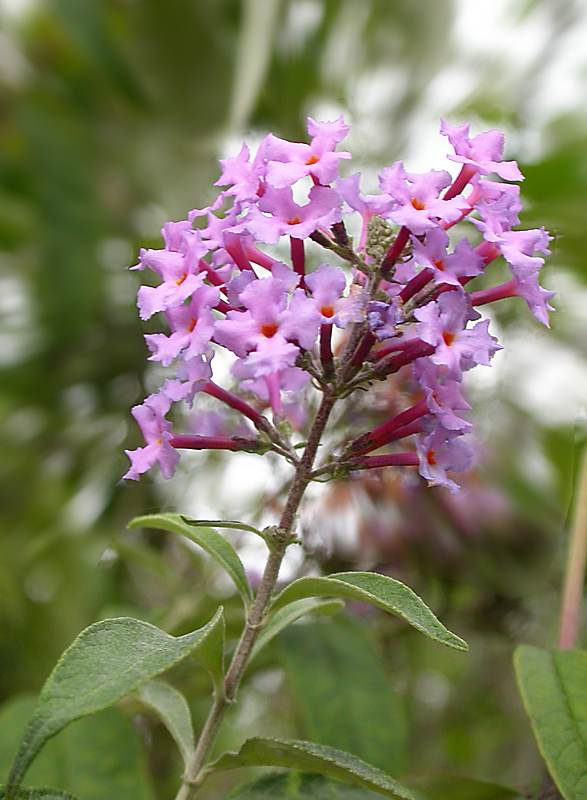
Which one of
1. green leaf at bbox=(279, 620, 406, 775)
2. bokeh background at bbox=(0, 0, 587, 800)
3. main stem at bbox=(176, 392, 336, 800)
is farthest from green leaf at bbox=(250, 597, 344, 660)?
bokeh background at bbox=(0, 0, 587, 800)

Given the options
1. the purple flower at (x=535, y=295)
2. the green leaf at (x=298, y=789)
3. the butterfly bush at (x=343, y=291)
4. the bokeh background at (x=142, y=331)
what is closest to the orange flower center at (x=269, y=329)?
the butterfly bush at (x=343, y=291)

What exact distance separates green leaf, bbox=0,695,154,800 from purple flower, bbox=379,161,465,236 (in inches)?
13.4

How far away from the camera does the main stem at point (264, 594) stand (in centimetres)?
37

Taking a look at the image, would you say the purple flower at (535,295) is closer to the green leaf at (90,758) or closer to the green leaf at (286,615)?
the green leaf at (286,615)

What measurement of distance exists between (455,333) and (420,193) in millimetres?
57

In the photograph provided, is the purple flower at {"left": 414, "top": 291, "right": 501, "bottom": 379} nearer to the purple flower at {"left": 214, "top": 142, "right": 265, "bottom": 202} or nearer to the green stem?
the purple flower at {"left": 214, "top": 142, "right": 265, "bottom": 202}

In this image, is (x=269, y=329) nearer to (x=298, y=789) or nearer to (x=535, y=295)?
(x=535, y=295)

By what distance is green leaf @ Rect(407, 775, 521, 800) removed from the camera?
0.50 metres

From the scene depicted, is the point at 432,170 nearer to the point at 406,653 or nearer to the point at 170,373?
the point at 170,373

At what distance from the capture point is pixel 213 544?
41 cm

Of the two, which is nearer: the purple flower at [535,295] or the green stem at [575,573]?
the purple flower at [535,295]

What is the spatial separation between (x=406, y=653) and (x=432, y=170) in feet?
1.99

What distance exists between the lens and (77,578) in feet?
2.74

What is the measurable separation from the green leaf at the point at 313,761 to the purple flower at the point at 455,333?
0.15 meters
